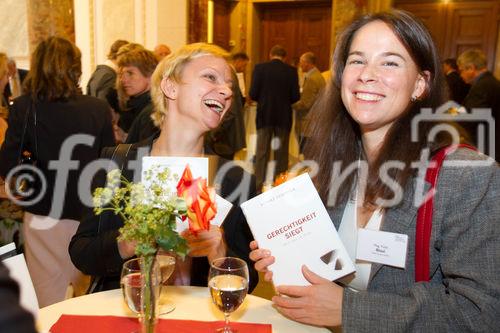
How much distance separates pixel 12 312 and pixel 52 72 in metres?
2.91

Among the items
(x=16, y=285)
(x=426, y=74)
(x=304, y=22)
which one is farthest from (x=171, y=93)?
(x=304, y=22)

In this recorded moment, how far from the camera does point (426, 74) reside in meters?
1.52

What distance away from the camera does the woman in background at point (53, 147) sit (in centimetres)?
294

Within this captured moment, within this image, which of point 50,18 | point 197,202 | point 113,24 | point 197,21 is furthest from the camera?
point 197,21

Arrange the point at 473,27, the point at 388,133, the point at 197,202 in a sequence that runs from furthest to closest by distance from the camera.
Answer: the point at 473,27
the point at 388,133
the point at 197,202

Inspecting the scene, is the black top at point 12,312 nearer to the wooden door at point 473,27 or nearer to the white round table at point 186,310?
the white round table at point 186,310

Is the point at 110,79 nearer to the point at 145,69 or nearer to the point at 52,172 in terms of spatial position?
the point at 145,69

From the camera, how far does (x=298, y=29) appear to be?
1148cm

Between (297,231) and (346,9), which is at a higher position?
(346,9)

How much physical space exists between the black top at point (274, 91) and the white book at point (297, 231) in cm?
613

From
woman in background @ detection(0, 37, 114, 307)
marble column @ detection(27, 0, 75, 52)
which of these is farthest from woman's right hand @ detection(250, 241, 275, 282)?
marble column @ detection(27, 0, 75, 52)

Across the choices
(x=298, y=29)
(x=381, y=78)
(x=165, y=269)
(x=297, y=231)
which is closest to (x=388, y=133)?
(x=381, y=78)

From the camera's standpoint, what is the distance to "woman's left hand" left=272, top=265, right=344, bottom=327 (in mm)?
1359

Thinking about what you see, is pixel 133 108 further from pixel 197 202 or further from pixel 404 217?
pixel 197 202
